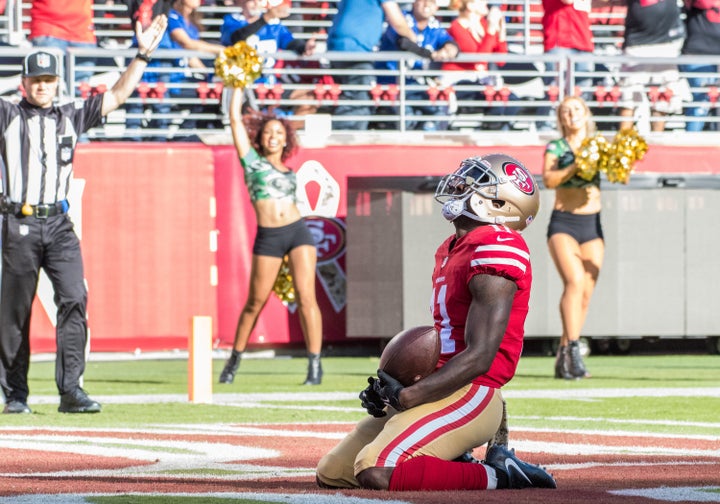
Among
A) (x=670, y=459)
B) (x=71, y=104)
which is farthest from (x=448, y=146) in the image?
(x=670, y=459)

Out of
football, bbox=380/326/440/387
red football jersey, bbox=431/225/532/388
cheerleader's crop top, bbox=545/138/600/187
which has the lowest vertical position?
football, bbox=380/326/440/387

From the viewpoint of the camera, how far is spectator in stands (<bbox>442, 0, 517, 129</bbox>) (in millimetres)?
18188

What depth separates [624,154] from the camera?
→ 1280cm

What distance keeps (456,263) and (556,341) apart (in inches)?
467

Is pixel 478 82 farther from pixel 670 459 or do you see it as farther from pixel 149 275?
pixel 670 459

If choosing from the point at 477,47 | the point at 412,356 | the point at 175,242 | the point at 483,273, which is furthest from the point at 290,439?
the point at 477,47

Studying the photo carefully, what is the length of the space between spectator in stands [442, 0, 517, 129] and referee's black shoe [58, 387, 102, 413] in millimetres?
8882

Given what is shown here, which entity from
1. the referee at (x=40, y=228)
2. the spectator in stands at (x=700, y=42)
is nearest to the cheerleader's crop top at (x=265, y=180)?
the referee at (x=40, y=228)

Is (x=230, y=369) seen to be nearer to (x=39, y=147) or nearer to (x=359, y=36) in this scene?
(x=39, y=147)

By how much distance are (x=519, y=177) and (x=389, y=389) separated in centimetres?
101

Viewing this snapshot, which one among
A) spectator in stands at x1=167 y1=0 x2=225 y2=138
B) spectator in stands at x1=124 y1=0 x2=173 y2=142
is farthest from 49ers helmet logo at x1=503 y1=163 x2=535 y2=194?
spectator in stands at x1=124 y1=0 x2=173 y2=142

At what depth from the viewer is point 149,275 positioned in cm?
1673

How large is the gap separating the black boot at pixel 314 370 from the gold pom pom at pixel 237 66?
2258mm

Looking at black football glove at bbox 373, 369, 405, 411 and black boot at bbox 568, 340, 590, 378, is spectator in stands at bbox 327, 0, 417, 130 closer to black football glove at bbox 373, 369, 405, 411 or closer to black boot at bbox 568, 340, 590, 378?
black boot at bbox 568, 340, 590, 378
